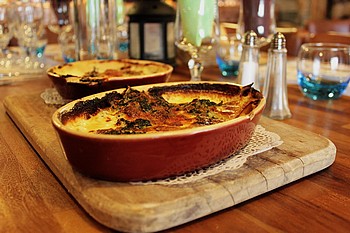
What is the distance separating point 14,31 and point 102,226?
119 centimetres

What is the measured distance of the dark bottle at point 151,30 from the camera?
1.45 m

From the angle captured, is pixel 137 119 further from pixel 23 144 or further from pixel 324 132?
pixel 324 132

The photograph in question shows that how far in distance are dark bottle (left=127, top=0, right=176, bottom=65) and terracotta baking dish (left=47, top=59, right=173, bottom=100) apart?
13.4 inches

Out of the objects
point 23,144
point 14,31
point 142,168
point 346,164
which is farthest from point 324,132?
point 14,31

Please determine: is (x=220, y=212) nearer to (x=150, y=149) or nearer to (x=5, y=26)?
(x=150, y=149)

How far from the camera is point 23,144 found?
0.81 meters

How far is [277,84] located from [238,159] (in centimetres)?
37

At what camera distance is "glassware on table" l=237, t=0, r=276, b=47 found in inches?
46.0

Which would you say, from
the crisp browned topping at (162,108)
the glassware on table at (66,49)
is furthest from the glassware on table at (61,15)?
the crisp browned topping at (162,108)

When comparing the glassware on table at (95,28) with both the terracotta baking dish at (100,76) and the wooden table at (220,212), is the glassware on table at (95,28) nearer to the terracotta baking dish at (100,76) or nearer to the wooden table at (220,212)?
the terracotta baking dish at (100,76)

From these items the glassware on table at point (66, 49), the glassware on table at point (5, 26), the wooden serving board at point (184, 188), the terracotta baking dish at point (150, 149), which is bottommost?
the wooden serving board at point (184, 188)

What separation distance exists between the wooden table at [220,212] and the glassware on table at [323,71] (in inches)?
14.1

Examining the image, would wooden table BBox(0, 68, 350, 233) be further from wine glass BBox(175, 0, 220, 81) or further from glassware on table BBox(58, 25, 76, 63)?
glassware on table BBox(58, 25, 76, 63)

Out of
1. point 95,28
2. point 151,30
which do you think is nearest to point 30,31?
point 95,28
